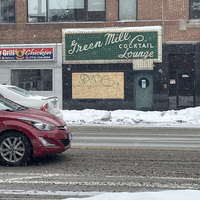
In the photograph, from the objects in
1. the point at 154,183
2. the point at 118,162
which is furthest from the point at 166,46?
the point at 154,183

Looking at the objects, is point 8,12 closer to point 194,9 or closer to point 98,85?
point 98,85

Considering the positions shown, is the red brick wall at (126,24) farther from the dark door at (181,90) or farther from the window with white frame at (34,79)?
the dark door at (181,90)

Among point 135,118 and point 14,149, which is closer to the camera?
point 14,149

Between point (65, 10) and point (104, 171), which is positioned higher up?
point (65, 10)

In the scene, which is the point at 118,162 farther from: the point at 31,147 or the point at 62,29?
the point at 62,29

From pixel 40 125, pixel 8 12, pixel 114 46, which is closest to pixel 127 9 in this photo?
pixel 114 46

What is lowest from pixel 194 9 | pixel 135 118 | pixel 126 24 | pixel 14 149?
pixel 135 118

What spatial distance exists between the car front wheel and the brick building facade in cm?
1643

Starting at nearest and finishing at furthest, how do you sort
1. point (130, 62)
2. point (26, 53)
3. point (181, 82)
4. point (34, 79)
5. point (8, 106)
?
point (8, 106), point (181, 82), point (130, 62), point (26, 53), point (34, 79)

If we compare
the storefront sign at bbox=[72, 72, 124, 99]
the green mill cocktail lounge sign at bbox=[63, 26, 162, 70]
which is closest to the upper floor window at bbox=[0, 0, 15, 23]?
the green mill cocktail lounge sign at bbox=[63, 26, 162, 70]

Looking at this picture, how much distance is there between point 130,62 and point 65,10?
199 inches

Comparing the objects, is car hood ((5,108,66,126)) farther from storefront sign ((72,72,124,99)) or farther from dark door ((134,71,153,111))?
dark door ((134,71,153,111))

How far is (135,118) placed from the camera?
19078 mm

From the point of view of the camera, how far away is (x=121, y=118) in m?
19.0
